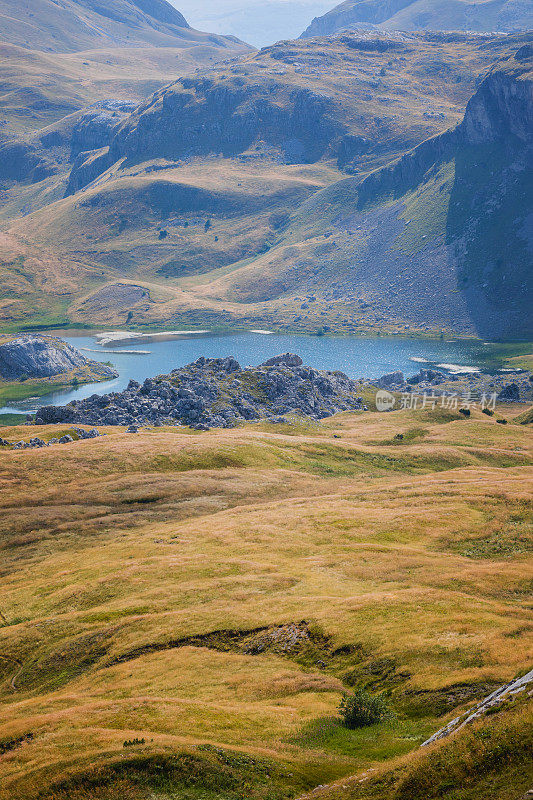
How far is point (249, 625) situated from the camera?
58.9 m

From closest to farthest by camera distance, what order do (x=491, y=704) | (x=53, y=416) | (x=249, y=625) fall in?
(x=491, y=704) → (x=249, y=625) → (x=53, y=416)

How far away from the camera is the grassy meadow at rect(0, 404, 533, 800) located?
3531 cm

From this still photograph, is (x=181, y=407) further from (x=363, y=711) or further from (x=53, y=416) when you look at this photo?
(x=363, y=711)

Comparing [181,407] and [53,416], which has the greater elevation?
[181,407]

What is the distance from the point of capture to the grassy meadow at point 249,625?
35312 mm

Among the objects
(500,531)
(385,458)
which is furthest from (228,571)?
(385,458)

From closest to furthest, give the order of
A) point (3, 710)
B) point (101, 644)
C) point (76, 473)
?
point (3, 710)
point (101, 644)
point (76, 473)

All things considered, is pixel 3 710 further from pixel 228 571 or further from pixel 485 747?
pixel 485 747

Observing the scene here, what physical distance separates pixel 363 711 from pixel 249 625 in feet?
62.4

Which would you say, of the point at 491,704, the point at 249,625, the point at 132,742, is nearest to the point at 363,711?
the point at 491,704

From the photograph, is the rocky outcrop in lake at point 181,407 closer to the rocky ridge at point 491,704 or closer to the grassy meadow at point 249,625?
the grassy meadow at point 249,625

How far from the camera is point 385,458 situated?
14400 cm

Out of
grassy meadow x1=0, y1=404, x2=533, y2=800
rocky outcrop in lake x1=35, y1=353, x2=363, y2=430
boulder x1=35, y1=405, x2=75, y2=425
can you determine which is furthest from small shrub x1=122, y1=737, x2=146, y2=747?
boulder x1=35, y1=405, x2=75, y2=425

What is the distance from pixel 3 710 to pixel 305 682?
Result: 992 inches
